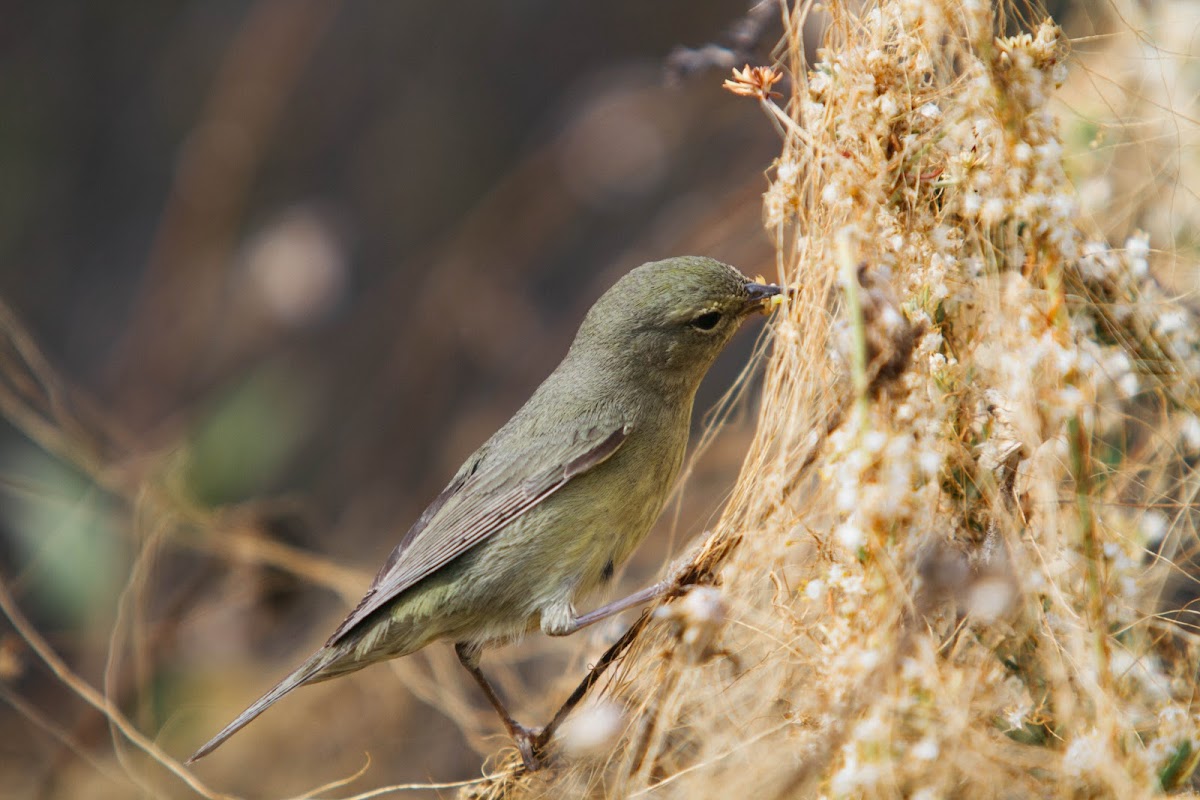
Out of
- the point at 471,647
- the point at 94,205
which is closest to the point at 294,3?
the point at 94,205

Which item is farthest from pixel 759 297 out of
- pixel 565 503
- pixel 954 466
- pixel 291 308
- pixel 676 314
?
pixel 291 308

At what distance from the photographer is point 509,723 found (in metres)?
3.29

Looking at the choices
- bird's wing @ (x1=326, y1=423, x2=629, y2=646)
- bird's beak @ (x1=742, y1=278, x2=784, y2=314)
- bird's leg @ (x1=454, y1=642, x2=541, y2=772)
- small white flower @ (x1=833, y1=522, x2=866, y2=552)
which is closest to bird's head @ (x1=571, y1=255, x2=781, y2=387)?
bird's beak @ (x1=742, y1=278, x2=784, y2=314)

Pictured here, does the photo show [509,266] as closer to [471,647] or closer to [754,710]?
[471,647]

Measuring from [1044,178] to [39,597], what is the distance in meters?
4.89

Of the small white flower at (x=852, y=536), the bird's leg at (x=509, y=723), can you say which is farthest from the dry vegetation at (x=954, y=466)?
the bird's leg at (x=509, y=723)

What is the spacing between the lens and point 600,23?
6957 millimetres

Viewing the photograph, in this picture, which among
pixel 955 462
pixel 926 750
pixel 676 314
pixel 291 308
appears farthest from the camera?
pixel 291 308

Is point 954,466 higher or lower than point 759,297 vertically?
lower

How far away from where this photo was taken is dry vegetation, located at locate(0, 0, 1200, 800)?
2020mm

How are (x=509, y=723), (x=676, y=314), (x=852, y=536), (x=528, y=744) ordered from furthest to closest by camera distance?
(x=676, y=314), (x=509, y=723), (x=528, y=744), (x=852, y=536)

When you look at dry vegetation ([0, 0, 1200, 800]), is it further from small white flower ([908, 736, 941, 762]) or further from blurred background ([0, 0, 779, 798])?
blurred background ([0, 0, 779, 798])

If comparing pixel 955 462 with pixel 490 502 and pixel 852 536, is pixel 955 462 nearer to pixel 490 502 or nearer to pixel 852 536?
pixel 852 536

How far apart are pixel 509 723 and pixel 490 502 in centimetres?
65
